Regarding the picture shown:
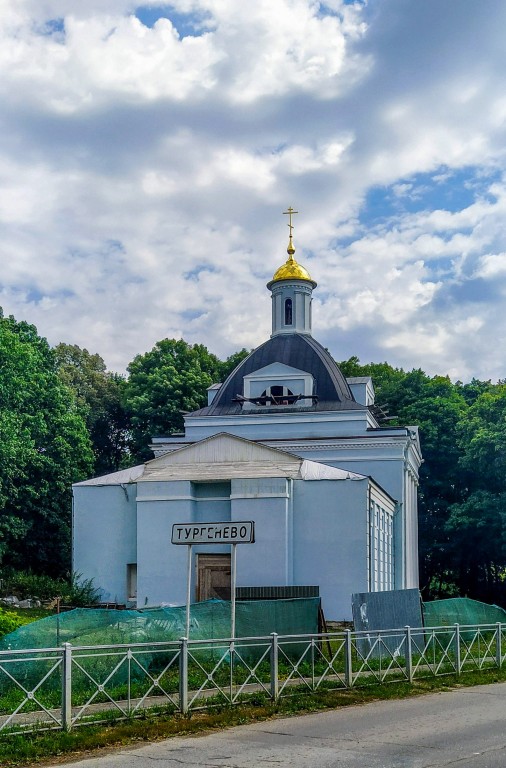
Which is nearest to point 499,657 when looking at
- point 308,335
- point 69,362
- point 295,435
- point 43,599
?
point 43,599

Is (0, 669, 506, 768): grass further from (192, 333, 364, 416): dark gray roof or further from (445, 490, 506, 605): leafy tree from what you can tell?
(445, 490, 506, 605): leafy tree

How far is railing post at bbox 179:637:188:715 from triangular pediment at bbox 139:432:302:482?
55.6 feet

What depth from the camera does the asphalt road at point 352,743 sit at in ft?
31.8

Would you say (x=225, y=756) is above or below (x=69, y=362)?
below

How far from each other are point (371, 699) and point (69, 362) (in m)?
54.4

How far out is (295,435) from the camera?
38875 mm

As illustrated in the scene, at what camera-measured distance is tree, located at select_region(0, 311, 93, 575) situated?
37.9 meters

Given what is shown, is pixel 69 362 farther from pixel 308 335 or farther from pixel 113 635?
pixel 113 635

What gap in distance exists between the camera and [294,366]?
4128 cm

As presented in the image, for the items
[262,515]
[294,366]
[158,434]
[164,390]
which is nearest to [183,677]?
[262,515]

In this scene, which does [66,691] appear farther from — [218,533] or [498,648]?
[498,648]

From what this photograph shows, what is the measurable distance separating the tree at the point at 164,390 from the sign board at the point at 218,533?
36868 mm

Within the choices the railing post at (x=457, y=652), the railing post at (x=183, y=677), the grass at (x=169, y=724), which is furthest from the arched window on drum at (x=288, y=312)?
the railing post at (x=183, y=677)

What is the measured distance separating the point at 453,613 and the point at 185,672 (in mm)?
10817
